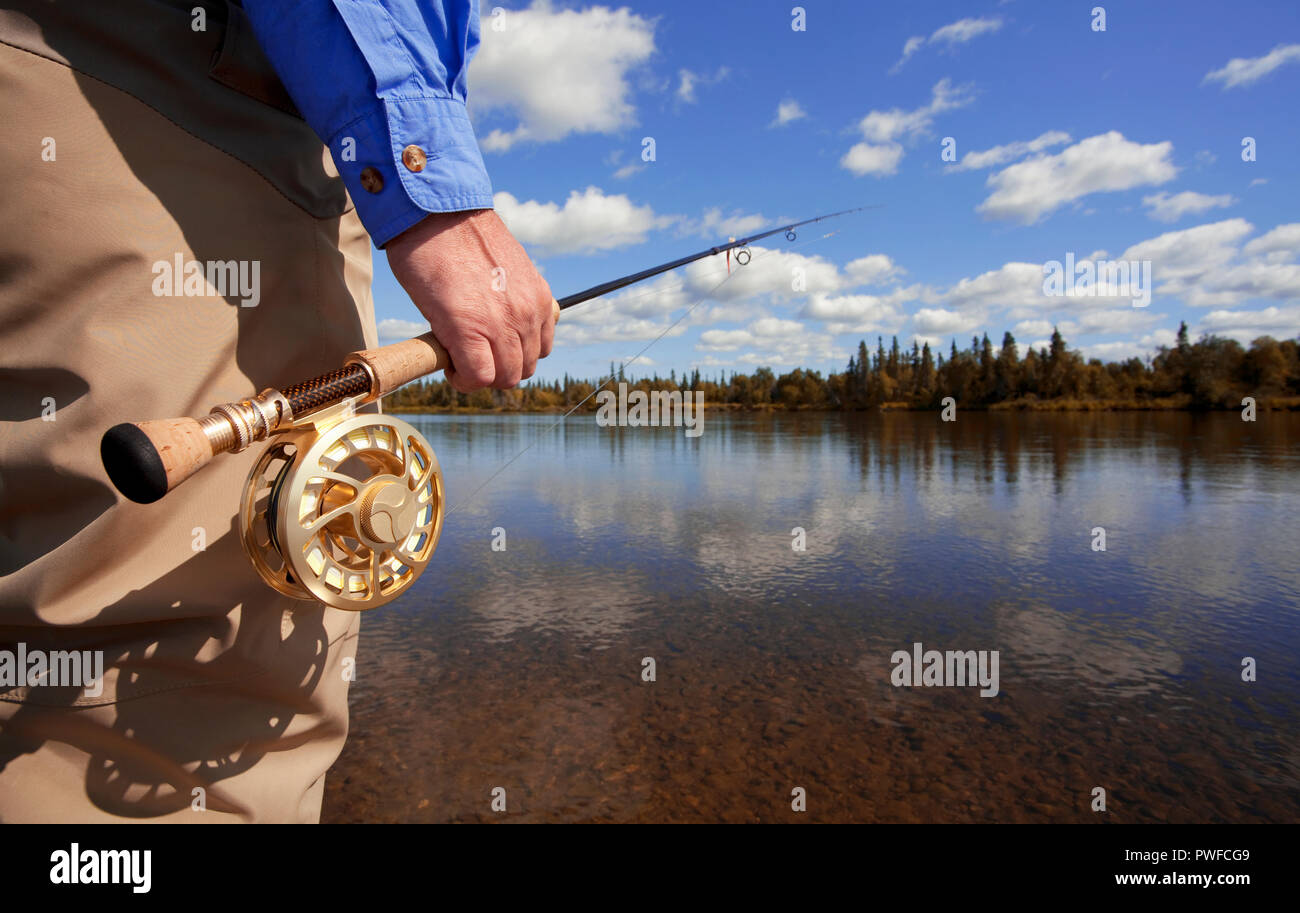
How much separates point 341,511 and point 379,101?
0.81 m

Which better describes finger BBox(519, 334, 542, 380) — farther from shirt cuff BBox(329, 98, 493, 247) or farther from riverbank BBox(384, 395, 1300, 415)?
riverbank BBox(384, 395, 1300, 415)

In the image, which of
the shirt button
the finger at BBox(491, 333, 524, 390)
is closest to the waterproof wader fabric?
the shirt button

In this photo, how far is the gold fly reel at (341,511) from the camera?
1.39m

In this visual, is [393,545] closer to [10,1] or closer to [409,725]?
[10,1]

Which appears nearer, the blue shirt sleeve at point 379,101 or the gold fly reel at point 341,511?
the blue shirt sleeve at point 379,101

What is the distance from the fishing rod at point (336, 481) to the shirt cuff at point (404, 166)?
0.27m

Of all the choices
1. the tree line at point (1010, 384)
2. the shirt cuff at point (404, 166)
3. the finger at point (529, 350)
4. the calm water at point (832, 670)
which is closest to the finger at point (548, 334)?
the finger at point (529, 350)

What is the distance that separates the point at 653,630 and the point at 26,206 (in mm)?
4111

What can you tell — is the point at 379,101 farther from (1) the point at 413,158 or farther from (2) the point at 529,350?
(2) the point at 529,350

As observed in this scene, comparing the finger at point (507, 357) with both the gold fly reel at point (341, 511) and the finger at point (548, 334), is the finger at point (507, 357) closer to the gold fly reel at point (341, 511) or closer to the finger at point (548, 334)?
the finger at point (548, 334)

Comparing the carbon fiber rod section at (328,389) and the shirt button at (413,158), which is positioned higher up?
the shirt button at (413,158)

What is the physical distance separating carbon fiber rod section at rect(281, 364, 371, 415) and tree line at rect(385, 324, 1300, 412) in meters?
37.0

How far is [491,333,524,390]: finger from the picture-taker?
4.83 feet

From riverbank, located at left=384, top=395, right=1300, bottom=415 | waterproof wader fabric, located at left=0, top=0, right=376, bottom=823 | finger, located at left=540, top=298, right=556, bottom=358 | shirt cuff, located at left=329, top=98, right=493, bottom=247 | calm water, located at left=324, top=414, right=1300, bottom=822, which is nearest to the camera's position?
waterproof wader fabric, located at left=0, top=0, right=376, bottom=823
